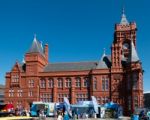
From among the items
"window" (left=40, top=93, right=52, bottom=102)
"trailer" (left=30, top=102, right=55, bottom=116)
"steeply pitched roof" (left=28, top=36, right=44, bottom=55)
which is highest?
"steeply pitched roof" (left=28, top=36, right=44, bottom=55)

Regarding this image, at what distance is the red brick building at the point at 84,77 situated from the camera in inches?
2832

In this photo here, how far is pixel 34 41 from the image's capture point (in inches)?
3300

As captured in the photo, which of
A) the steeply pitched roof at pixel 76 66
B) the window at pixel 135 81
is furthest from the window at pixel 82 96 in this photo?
the window at pixel 135 81

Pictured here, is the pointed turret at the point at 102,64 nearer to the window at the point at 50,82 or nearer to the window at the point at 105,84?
the window at the point at 105,84

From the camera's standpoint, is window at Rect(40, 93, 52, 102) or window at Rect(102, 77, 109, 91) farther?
window at Rect(40, 93, 52, 102)

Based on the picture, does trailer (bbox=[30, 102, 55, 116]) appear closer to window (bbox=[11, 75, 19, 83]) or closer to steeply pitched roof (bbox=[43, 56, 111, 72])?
steeply pitched roof (bbox=[43, 56, 111, 72])

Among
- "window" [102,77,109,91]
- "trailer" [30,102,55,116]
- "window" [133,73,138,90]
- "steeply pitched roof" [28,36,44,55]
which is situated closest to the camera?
"trailer" [30,102,55,116]

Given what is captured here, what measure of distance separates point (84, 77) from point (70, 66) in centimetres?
612

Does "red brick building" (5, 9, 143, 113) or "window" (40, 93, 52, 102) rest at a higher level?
"red brick building" (5, 9, 143, 113)

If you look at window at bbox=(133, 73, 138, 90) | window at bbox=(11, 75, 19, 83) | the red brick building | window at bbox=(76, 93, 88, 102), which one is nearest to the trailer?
the red brick building

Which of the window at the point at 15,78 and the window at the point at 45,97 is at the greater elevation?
the window at the point at 15,78

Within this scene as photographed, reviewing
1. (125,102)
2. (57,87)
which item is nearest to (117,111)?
(125,102)

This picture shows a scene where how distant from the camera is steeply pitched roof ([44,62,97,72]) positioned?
261ft

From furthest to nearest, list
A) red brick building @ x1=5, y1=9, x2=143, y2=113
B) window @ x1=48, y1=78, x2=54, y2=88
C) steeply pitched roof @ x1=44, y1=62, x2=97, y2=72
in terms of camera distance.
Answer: window @ x1=48, y1=78, x2=54, y2=88
steeply pitched roof @ x1=44, y1=62, x2=97, y2=72
red brick building @ x1=5, y1=9, x2=143, y2=113
